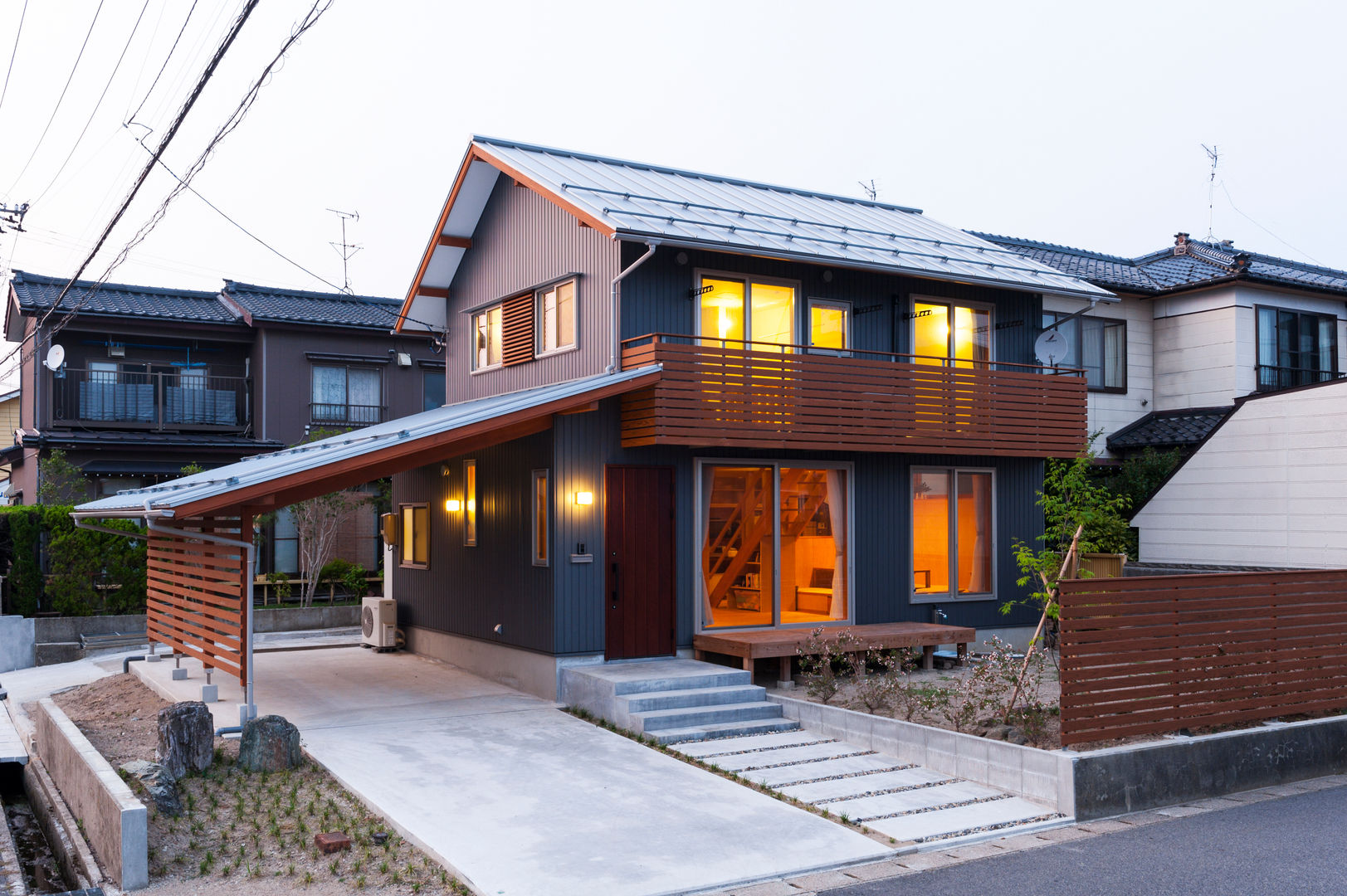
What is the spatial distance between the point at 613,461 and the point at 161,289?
56.1ft

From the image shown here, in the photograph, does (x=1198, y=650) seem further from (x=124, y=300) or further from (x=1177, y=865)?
(x=124, y=300)

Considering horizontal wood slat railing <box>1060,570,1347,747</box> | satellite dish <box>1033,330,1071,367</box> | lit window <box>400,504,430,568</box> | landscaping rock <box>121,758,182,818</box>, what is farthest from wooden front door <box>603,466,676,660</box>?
satellite dish <box>1033,330,1071,367</box>

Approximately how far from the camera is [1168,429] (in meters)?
19.0

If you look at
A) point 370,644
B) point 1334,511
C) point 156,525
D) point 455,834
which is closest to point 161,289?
point 370,644

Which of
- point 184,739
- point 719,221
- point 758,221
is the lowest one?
point 184,739

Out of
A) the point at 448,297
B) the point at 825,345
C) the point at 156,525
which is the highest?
the point at 448,297

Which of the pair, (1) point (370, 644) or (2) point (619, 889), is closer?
(2) point (619, 889)

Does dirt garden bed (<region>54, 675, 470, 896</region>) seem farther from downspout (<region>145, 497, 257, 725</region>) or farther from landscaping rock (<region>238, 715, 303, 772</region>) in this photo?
downspout (<region>145, 497, 257, 725</region>)

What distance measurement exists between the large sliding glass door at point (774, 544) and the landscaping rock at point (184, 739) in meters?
5.66

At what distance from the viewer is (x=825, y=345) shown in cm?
1359

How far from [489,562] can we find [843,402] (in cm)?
470

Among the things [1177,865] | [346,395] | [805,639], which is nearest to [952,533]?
[805,639]

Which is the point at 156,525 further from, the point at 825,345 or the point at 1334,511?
the point at 1334,511

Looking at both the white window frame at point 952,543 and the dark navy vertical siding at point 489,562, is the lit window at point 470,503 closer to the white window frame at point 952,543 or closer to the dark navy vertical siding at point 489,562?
the dark navy vertical siding at point 489,562
